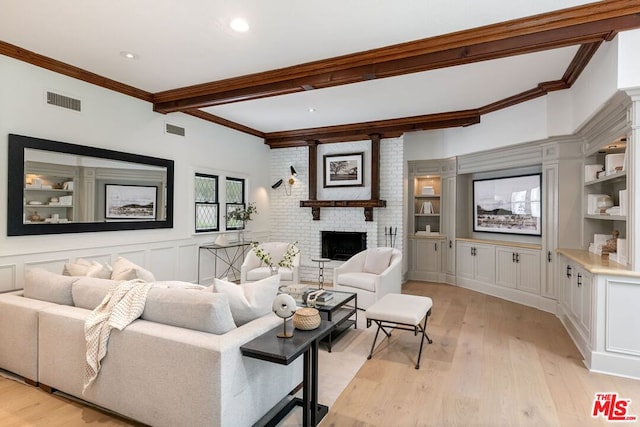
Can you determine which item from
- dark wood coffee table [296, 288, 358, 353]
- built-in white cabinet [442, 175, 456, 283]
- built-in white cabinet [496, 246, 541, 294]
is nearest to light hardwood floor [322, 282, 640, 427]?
dark wood coffee table [296, 288, 358, 353]

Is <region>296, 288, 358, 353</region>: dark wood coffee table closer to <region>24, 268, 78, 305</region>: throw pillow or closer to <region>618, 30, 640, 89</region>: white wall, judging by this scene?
<region>24, 268, 78, 305</region>: throw pillow

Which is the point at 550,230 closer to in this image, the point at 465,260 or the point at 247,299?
the point at 465,260

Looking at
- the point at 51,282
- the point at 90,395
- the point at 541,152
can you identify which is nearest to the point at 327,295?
the point at 90,395

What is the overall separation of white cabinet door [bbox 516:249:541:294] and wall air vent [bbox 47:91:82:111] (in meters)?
6.16

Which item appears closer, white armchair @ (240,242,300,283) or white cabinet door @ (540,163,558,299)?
white cabinet door @ (540,163,558,299)

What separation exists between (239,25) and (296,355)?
2667 mm

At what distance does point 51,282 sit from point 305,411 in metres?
2.25

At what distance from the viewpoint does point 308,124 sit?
21.4 feet

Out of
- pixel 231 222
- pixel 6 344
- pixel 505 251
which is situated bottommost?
pixel 6 344

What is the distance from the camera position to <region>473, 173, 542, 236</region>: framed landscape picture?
553cm

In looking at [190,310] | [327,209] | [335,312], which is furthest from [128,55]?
[327,209]

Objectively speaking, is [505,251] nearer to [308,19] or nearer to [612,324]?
[612,324]

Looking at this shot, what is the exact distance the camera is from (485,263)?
5.96m

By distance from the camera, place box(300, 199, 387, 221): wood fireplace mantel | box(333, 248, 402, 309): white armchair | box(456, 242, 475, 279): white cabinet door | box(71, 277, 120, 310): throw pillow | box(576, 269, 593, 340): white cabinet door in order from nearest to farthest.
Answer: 1. box(71, 277, 120, 310): throw pillow
2. box(576, 269, 593, 340): white cabinet door
3. box(333, 248, 402, 309): white armchair
4. box(456, 242, 475, 279): white cabinet door
5. box(300, 199, 387, 221): wood fireplace mantel
